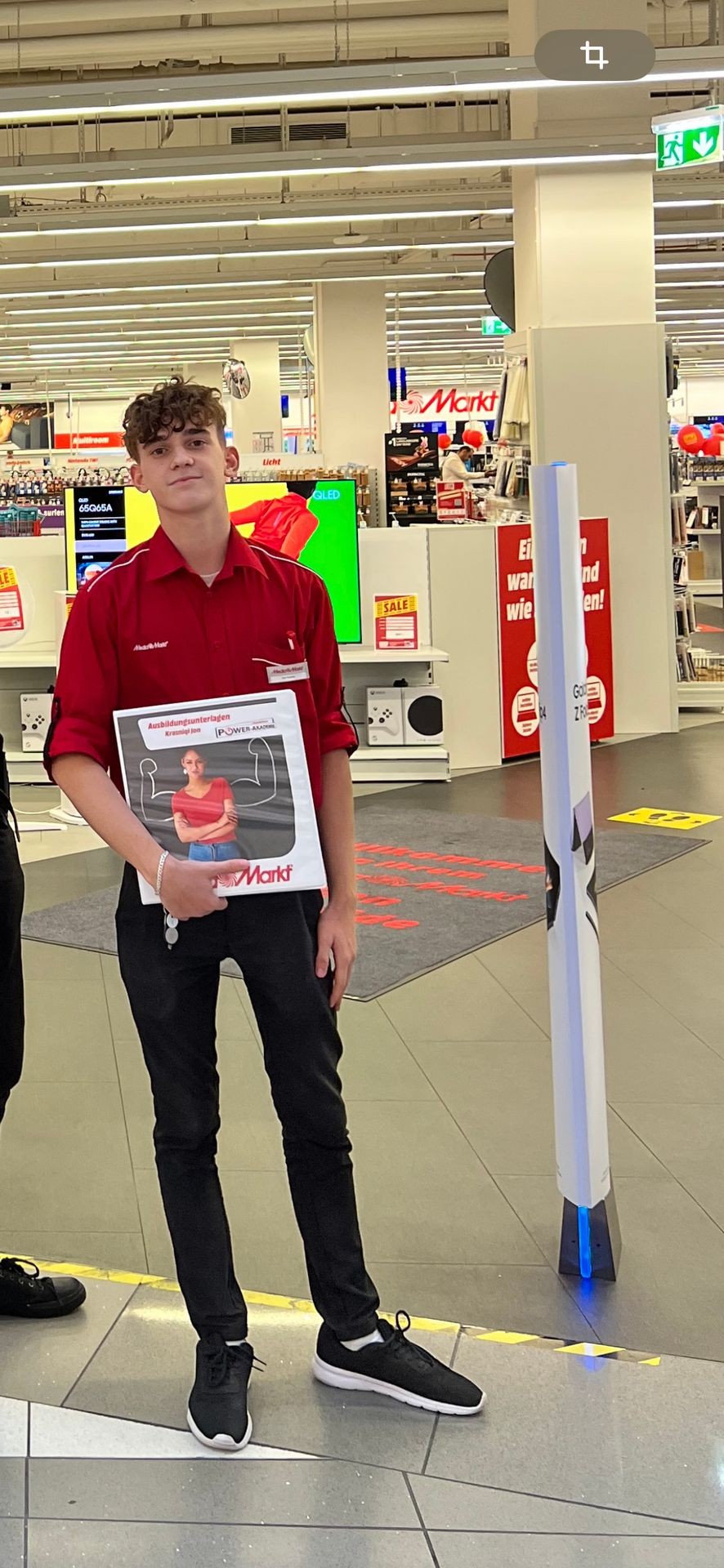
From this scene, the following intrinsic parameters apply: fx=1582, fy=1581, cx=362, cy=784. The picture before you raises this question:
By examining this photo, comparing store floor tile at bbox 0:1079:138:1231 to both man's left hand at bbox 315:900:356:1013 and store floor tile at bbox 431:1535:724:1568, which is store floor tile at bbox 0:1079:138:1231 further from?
store floor tile at bbox 431:1535:724:1568

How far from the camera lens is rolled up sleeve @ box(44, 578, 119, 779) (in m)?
2.14

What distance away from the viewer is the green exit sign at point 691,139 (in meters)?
8.38

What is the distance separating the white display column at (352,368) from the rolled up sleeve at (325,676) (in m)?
17.1

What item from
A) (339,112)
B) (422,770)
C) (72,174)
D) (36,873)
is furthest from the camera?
(339,112)

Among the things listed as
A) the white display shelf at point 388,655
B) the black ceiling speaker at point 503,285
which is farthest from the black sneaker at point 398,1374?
the black ceiling speaker at point 503,285

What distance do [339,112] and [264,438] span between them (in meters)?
7.75

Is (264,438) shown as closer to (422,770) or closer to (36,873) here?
(422,770)

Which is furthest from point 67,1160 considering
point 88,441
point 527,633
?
point 88,441

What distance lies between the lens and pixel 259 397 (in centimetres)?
2497

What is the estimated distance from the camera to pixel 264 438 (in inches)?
888

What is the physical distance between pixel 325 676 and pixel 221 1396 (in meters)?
1.03

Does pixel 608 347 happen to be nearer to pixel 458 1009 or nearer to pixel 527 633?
pixel 527 633

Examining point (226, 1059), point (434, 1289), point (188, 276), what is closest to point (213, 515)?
point (434, 1289)

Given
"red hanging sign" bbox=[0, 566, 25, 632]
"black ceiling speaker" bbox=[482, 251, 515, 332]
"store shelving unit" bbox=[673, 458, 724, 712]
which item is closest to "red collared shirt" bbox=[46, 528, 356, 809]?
"red hanging sign" bbox=[0, 566, 25, 632]
